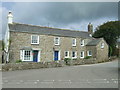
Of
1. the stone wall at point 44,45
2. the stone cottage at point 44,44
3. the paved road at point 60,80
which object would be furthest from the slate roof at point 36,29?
the paved road at point 60,80

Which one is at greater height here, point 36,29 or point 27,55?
point 36,29

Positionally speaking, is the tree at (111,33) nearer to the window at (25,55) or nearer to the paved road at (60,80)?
the window at (25,55)

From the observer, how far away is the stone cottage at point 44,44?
2181 centimetres

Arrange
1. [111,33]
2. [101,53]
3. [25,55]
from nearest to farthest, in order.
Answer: [25,55] < [101,53] < [111,33]

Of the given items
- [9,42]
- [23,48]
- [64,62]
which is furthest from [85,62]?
[9,42]

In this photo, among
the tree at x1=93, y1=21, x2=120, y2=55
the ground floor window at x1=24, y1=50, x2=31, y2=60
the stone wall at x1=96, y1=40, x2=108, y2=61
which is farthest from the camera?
the tree at x1=93, y1=21, x2=120, y2=55

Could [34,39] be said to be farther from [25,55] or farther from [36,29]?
[25,55]

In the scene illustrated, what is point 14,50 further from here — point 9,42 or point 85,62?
point 85,62

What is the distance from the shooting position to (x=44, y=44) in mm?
24609

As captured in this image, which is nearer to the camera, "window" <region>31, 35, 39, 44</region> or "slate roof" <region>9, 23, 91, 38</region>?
"slate roof" <region>9, 23, 91, 38</region>

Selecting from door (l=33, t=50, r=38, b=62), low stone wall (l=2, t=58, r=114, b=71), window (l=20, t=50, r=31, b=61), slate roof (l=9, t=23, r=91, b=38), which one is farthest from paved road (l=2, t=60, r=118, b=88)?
slate roof (l=9, t=23, r=91, b=38)

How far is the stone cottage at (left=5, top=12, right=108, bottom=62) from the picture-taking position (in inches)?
859

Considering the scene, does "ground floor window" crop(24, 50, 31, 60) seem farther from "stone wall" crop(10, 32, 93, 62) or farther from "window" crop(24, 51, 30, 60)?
"stone wall" crop(10, 32, 93, 62)

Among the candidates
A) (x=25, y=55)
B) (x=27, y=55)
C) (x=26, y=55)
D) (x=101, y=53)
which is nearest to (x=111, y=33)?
(x=101, y=53)
